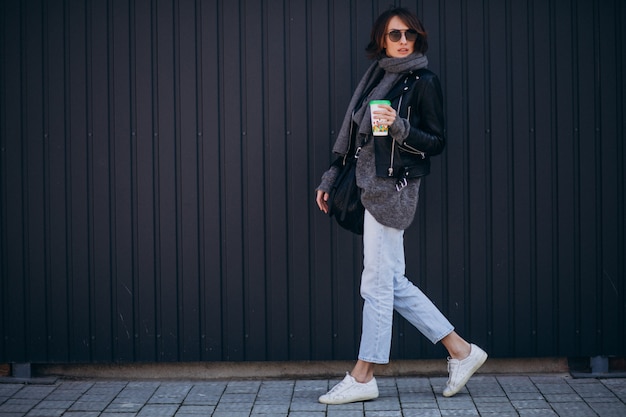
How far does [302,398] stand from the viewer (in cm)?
504

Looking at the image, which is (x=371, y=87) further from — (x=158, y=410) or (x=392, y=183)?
(x=158, y=410)

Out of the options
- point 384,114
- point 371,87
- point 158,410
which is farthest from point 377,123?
point 158,410

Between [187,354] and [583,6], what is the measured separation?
123 inches

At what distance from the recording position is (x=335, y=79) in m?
5.33

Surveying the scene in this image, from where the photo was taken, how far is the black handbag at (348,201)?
16.0 ft

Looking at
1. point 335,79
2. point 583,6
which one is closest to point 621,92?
point 583,6

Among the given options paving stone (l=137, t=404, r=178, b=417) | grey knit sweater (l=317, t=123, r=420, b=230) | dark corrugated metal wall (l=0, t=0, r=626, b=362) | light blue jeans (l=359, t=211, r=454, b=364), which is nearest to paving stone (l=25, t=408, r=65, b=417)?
paving stone (l=137, t=404, r=178, b=417)

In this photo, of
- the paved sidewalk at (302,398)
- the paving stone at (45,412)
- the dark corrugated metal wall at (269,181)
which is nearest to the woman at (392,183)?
the paved sidewalk at (302,398)

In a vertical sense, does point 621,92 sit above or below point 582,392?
above

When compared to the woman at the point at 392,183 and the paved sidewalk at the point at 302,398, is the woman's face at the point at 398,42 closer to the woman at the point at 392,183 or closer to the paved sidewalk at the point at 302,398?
the woman at the point at 392,183

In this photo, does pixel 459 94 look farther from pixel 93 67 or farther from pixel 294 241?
pixel 93 67

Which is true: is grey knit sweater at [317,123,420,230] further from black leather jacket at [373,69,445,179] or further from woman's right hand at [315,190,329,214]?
woman's right hand at [315,190,329,214]

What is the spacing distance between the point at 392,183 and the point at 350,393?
45.5 inches


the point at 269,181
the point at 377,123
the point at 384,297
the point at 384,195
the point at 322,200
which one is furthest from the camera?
the point at 269,181
